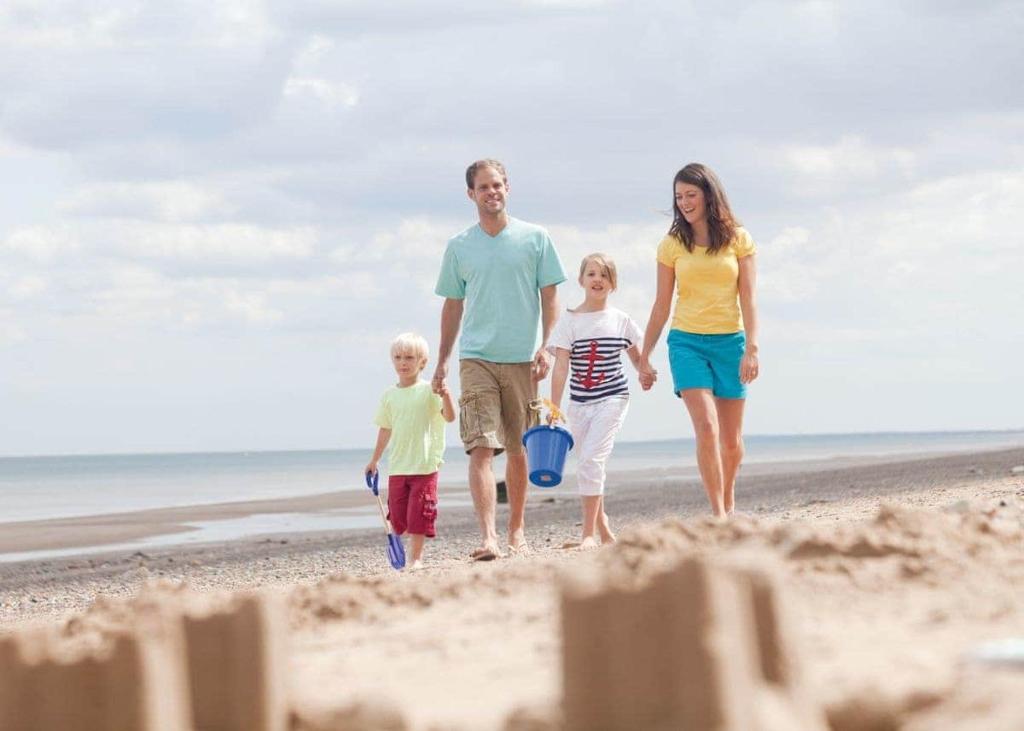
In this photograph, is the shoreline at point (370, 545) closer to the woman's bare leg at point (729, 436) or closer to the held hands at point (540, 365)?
the woman's bare leg at point (729, 436)

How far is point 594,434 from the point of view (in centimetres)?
832

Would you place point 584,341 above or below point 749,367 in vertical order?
above

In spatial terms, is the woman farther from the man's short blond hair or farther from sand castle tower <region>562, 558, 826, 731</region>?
sand castle tower <region>562, 558, 826, 731</region>

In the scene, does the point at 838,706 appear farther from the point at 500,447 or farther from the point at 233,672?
the point at 500,447

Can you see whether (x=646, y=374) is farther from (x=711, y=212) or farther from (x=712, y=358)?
(x=711, y=212)

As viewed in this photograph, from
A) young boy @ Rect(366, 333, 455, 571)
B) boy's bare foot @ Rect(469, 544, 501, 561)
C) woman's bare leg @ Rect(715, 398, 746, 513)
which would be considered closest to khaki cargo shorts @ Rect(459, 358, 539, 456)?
young boy @ Rect(366, 333, 455, 571)

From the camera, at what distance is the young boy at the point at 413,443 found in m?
8.88

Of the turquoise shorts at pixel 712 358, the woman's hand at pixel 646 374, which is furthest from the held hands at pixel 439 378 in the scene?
the turquoise shorts at pixel 712 358

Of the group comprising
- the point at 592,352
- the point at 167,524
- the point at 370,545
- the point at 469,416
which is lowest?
the point at 370,545

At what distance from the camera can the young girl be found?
828 cm

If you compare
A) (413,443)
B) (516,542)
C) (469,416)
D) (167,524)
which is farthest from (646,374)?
(167,524)

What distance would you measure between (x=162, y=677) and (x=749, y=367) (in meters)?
5.03

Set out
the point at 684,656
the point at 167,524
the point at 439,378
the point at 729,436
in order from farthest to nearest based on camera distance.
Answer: the point at 167,524 → the point at 439,378 → the point at 729,436 → the point at 684,656

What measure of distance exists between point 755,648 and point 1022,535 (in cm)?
247
